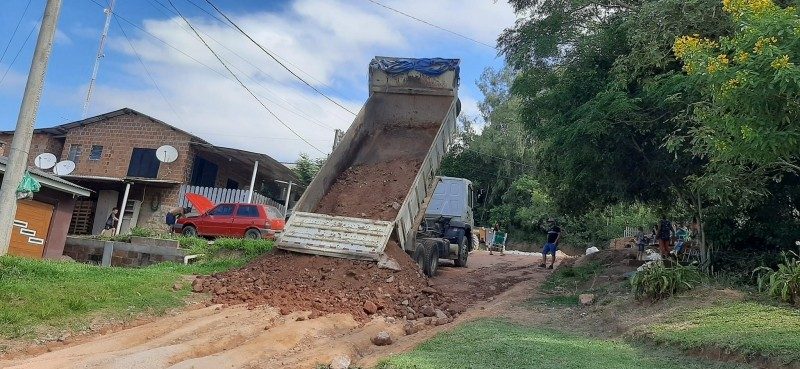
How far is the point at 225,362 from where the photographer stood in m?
5.96

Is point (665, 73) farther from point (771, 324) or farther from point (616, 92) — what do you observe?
Answer: point (771, 324)

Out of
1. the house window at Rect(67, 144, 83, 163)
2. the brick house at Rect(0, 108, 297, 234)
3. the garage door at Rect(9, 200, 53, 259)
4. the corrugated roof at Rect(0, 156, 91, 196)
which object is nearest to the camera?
the corrugated roof at Rect(0, 156, 91, 196)

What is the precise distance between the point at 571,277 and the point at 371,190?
509 cm

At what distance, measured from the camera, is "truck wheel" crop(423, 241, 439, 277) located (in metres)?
12.9

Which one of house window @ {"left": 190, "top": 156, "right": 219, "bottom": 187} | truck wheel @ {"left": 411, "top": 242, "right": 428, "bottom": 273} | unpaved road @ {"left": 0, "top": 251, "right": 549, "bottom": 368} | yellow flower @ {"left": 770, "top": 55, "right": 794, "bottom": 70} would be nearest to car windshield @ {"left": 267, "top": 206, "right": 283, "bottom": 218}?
house window @ {"left": 190, "top": 156, "right": 219, "bottom": 187}

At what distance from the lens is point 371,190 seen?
39.3 ft

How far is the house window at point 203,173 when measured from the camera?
25.2 metres

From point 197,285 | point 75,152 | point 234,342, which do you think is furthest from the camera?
point 75,152

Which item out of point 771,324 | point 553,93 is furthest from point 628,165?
point 771,324

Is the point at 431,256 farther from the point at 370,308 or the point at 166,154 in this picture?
the point at 166,154

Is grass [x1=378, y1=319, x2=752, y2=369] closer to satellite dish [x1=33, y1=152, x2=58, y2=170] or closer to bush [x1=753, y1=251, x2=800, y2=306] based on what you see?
bush [x1=753, y1=251, x2=800, y2=306]

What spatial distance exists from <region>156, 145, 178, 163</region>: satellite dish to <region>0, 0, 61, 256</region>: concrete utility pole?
1404cm

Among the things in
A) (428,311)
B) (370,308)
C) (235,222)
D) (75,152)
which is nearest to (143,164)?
(75,152)

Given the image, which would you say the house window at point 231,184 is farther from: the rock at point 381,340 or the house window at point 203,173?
the rock at point 381,340
